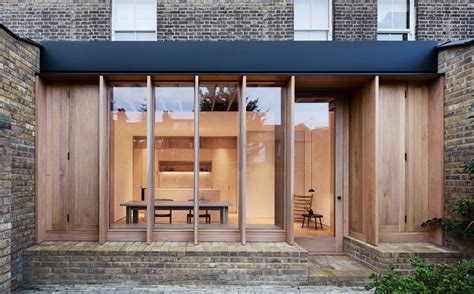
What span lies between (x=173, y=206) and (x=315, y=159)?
307 centimetres

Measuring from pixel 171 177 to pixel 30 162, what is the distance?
239cm

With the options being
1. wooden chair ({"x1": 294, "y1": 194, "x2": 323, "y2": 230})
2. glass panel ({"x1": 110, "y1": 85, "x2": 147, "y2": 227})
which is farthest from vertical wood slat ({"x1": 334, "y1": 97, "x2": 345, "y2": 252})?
glass panel ({"x1": 110, "y1": 85, "x2": 147, "y2": 227})

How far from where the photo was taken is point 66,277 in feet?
15.6

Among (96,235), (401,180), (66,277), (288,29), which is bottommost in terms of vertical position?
(66,277)

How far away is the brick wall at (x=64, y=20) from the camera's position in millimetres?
6008

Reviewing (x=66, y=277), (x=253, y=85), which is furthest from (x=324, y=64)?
(x=66, y=277)

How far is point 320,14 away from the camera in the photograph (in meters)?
6.27

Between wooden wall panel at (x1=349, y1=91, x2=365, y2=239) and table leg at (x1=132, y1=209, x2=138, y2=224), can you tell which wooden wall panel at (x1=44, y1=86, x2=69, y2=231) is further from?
wooden wall panel at (x1=349, y1=91, x2=365, y2=239)

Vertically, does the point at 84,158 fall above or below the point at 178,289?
above

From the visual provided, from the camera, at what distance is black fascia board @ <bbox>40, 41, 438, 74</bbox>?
16.7ft

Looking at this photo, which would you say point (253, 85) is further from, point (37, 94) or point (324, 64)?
point (37, 94)

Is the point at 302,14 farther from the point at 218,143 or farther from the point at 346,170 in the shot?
the point at 346,170

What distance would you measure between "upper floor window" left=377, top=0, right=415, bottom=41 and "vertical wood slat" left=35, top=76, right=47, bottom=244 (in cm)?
678

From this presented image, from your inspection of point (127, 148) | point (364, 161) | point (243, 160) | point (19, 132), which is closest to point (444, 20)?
point (364, 161)
